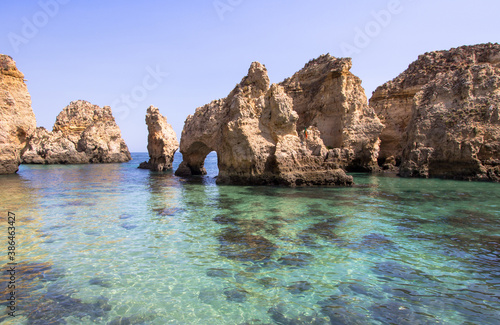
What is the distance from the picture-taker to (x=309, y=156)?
20.2m

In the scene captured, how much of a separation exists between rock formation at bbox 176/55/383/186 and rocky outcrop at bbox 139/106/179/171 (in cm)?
919

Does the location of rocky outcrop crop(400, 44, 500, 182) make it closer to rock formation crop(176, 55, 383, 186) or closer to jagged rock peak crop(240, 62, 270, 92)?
rock formation crop(176, 55, 383, 186)

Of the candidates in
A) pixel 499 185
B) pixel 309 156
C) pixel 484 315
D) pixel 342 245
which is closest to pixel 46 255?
pixel 342 245

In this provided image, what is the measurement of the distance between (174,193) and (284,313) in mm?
14184

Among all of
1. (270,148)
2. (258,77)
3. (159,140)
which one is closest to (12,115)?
(159,140)

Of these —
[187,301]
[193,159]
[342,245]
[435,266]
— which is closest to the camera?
[187,301]

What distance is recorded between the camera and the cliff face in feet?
105

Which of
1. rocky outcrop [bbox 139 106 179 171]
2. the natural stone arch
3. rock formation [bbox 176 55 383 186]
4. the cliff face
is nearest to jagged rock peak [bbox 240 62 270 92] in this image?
rock formation [bbox 176 55 383 186]

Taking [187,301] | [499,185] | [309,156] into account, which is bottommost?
[187,301]

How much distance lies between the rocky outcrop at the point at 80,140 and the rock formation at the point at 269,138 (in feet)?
121

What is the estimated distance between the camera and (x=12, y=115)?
28391 mm

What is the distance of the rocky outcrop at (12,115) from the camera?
28027mm

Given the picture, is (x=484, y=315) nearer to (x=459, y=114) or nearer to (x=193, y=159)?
(x=459, y=114)

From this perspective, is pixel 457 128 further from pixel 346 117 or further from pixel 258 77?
pixel 258 77
